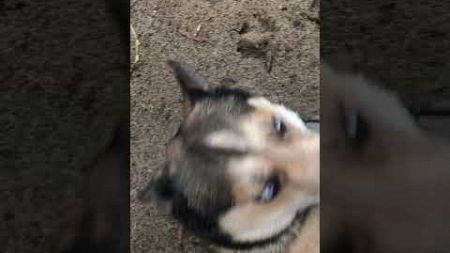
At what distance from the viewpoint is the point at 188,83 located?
6.29 feet

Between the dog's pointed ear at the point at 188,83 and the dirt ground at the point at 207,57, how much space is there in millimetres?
18

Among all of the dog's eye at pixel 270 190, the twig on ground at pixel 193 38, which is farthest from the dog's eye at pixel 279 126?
the twig on ground at pixel 193 38

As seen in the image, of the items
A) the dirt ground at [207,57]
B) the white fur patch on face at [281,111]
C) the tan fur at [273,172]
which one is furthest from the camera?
the dirt ground at [207,57]

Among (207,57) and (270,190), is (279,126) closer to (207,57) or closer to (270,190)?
(270,190)

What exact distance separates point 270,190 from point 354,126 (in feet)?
0.80

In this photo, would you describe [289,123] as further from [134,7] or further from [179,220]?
[134,7]

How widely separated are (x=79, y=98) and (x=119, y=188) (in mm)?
236

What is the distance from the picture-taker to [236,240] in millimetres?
1831

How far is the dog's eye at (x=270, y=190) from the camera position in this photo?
5.57 feet

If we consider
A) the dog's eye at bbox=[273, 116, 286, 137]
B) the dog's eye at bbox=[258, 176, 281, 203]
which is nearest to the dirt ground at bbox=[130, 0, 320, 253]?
the dog's eye at bbox=[273, 116, 286, 137]

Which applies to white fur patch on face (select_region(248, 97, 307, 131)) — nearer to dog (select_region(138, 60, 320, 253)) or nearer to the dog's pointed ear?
dog (select_region(138, 60, 320, 253))

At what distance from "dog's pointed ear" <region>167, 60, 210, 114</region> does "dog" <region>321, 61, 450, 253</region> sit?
314mm

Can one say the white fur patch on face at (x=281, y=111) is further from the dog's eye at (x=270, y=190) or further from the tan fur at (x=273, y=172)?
the dog's eye at (x=270, y=190)

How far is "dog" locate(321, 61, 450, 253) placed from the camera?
1715mm
